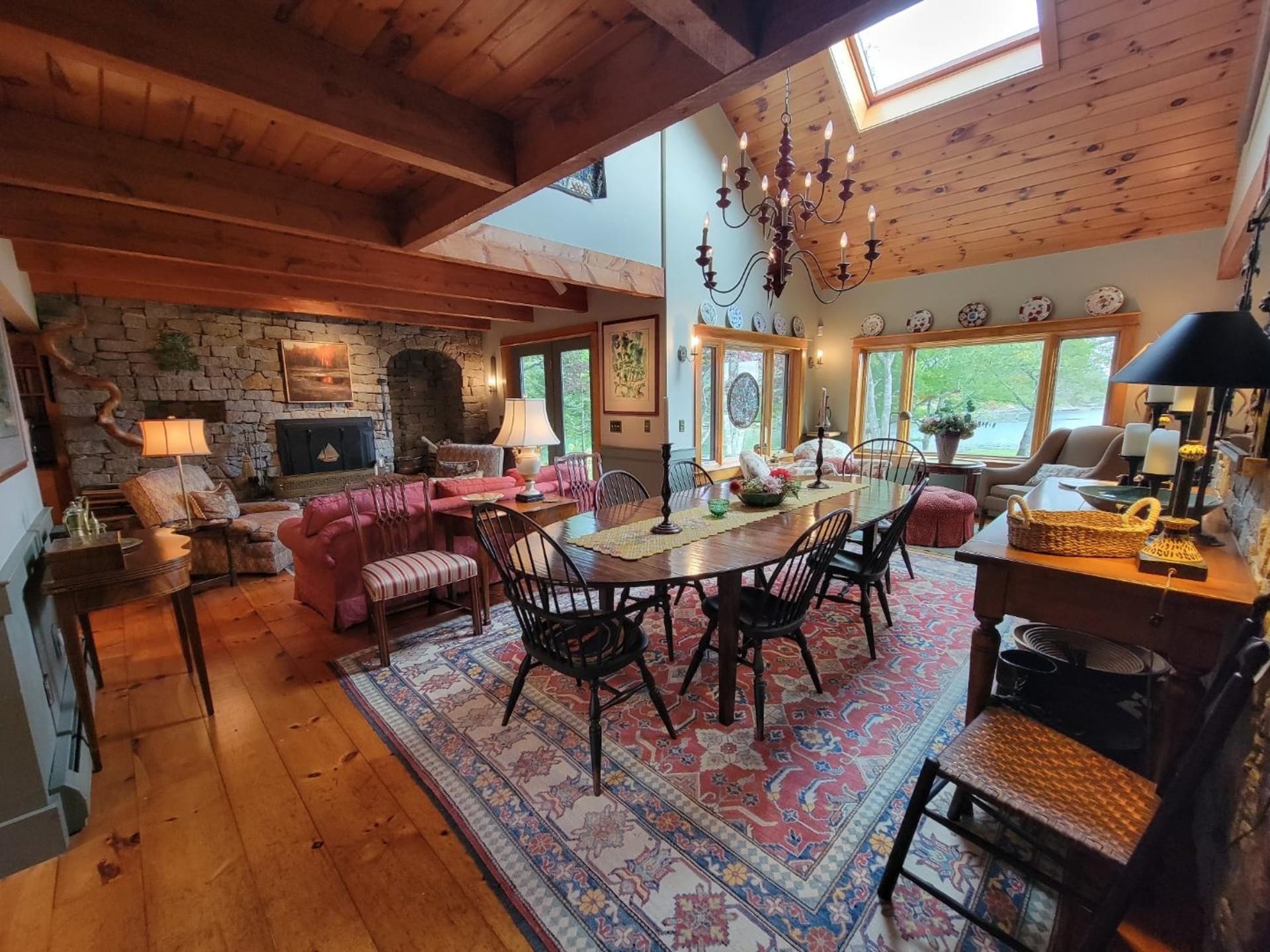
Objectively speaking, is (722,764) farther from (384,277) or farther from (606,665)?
(384,277)

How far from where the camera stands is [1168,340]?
4.38 ft

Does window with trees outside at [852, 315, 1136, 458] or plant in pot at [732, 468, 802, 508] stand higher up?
window with trees outside at [852, 315, 1136, 458]

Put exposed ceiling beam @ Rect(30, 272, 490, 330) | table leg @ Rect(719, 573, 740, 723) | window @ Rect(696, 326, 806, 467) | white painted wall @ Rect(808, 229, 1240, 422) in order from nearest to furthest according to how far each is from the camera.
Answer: table leg @ Rect(719, 573, 740, 723), exposed ceiling beam @ Rect(30, 272, 490, 330), white painted wall @ Rect(808, 229, 1240, 422), window @ Rect(696, 326, 806, 467)

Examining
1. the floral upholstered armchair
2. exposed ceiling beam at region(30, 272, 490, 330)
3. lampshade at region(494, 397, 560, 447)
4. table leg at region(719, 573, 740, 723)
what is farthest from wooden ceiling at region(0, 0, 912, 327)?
exposed ceiling beam at region(30, 272, 490, 330)

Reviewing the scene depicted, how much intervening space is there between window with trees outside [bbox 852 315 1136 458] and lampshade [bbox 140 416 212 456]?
649 cm

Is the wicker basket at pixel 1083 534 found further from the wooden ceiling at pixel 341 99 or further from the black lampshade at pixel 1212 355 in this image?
the wooden ceiling at pixel 341 99

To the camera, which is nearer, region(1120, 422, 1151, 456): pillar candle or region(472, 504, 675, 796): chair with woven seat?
region(472, 504, 675, 796): chair with woven seat

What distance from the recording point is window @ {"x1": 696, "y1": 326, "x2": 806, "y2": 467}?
5.26 m

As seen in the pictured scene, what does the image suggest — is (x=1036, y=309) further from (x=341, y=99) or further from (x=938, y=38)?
(x=341, y=99)

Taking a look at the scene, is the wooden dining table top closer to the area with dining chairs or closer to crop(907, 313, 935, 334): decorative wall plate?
the area with dining chairs

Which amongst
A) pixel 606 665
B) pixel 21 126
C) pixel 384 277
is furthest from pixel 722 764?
pixel 384 277

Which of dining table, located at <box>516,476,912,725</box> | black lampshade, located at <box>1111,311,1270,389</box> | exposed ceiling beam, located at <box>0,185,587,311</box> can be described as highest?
exposed ceiling beam, located at <box>0,185,587,311</box>

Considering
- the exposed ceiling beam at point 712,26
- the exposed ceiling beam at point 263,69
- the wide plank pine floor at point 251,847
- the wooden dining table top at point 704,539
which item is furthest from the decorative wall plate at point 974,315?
the wide plank pine floor at point 251,847

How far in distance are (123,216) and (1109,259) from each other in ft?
24.4
